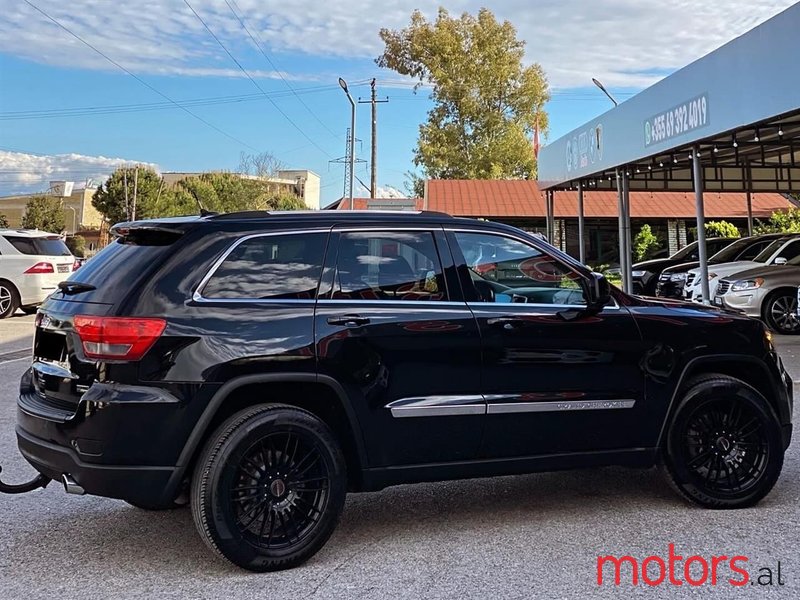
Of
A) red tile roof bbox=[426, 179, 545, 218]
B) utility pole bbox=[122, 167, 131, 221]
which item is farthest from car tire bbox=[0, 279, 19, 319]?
utility pole bbox=[122, 167, 131, 221]

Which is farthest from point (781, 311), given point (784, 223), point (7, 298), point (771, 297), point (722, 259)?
point (7, 298)

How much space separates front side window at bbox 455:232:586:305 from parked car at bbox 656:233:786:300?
1209 centimetres

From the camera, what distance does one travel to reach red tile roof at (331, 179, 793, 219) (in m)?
29.1

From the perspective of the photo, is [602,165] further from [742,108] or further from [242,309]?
[242,309]

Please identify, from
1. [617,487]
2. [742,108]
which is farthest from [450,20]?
[617,487]

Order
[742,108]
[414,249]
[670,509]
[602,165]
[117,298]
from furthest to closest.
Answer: [602,165], [742,108], [670,509], [414,249], [117,298]

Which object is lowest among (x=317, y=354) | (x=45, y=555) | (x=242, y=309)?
(x=45, y=555)

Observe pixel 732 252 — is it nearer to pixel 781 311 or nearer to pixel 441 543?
Answer: pixel 781 311

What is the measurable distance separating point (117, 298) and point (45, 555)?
1450 millimetres

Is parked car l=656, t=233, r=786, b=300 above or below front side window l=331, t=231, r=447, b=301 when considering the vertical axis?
above

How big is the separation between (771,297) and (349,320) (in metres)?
11.0

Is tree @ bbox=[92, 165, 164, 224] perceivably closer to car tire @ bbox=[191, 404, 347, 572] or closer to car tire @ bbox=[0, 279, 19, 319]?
car tire @ bbox=[0, 279, 19, 319]

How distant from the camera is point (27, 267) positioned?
49.7 feet

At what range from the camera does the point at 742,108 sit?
942 cm
